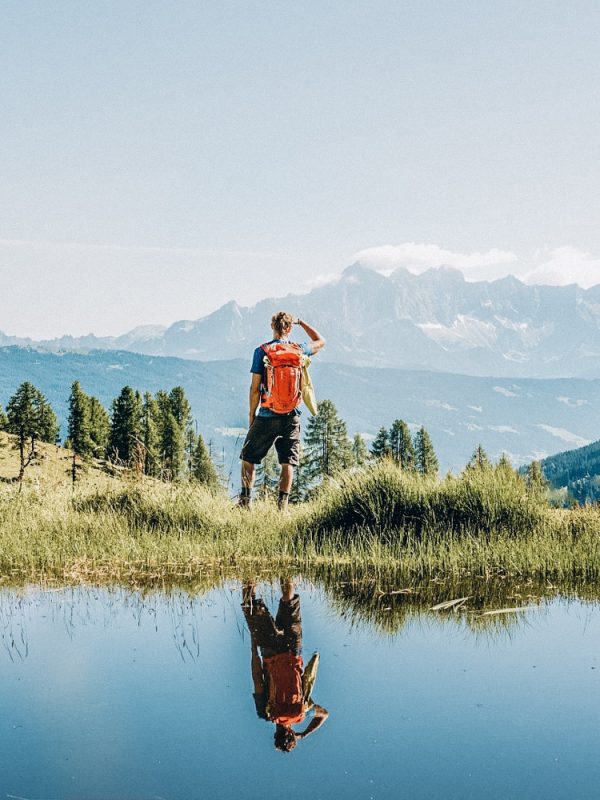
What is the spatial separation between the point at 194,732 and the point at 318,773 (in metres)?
0.81

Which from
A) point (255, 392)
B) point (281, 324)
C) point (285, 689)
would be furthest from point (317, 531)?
point (285, 689)

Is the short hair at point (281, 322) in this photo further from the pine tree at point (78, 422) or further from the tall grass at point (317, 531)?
the pine tree at point (78, 422)

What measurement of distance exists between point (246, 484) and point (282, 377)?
166cm

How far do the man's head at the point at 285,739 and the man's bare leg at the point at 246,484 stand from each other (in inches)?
288

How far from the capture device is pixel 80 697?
16.5 feet

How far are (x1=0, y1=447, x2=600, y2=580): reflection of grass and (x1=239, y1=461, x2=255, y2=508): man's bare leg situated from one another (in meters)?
0.18

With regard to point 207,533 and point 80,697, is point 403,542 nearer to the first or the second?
point 207,533

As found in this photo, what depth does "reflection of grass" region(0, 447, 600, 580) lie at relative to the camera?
28.8 ft

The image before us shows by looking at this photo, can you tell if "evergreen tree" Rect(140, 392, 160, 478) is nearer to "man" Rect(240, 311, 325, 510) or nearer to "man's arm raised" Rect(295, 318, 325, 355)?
"man's arm raised" Rect(295, 318, 325, 355)

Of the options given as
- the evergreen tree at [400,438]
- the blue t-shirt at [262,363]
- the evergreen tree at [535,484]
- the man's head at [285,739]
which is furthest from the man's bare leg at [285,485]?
the evergreen tree at [400,438]

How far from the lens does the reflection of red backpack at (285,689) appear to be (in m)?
4.67

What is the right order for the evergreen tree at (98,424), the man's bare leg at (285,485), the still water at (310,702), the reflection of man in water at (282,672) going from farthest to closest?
the evergreen tree at (98,424), the man's bare leg at (285,485), the reflection of man in water at (282,672), the still water at (310,702)

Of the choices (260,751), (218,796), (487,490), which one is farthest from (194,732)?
(487,490)

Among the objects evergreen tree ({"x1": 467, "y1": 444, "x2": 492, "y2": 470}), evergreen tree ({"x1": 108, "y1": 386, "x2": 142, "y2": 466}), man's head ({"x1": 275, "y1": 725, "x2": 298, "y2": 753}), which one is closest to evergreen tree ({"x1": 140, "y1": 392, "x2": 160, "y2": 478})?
evergreen tree ({"x1": 108, "y1": 386, "x2": 142, "y2": 466})
